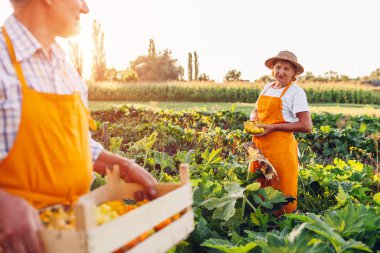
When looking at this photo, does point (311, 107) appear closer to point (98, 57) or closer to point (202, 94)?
point (202, 94)

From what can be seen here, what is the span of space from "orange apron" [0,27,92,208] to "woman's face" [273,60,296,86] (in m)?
3.22

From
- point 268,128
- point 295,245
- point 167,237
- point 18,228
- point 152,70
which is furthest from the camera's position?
point 152,70

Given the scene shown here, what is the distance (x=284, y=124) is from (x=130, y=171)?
8.98 ft

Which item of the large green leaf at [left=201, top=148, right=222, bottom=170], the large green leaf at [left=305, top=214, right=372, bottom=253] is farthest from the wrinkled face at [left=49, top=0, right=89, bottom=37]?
the large green leaf at [left=201, top=148, right=222, bottom=170]

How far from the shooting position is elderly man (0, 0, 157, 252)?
5.15 ft

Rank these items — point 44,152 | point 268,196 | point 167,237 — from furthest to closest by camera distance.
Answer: point 268,196 < point 167,237 < point 44,152

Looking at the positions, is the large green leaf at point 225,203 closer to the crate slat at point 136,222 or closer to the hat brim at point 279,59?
the crate slat at point 136,222

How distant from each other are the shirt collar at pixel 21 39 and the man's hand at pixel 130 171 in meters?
0.50

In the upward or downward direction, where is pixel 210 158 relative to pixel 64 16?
downward

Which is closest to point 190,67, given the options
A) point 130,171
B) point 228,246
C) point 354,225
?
point 354,225

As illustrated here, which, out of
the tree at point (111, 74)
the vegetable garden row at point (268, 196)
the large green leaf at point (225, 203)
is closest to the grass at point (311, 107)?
the vegetable garden row at point (268, 196)

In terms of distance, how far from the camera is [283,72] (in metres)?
4.69

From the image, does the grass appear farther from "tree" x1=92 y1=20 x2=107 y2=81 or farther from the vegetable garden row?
"tree" x1=92 y1=20 x2=107 y2=81

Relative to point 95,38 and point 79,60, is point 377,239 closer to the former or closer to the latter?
point 79,60
